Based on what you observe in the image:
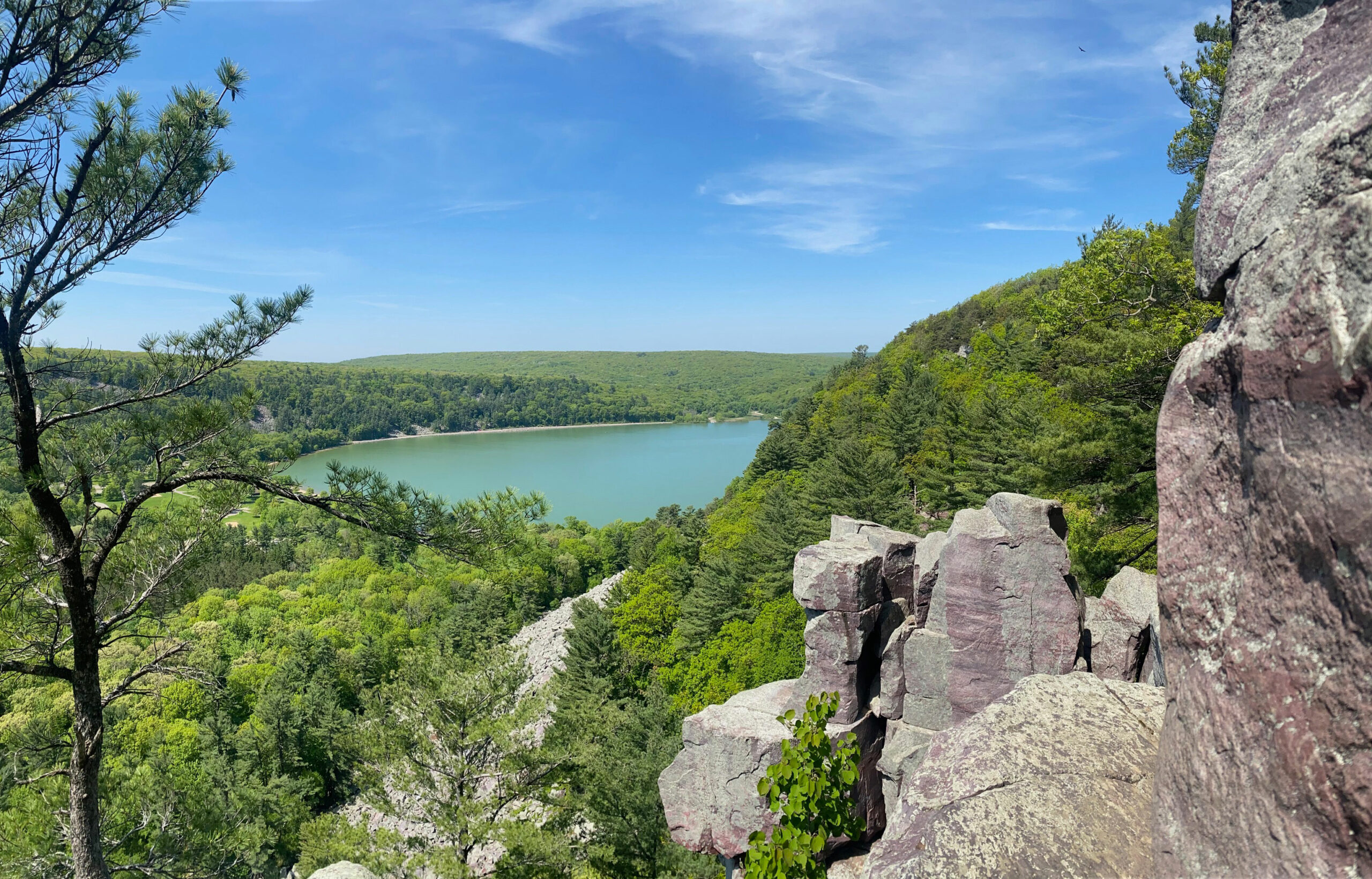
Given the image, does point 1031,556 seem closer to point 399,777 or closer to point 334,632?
point 399,777

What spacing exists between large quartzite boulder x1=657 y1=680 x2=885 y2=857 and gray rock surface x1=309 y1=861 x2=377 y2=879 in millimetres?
5509

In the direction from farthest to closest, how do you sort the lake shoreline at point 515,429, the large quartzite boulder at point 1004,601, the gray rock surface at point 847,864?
the lake shoreline at point 515,429 < the gray rock surface at point 847,864 < the large quartzite boulder at point 1004,601

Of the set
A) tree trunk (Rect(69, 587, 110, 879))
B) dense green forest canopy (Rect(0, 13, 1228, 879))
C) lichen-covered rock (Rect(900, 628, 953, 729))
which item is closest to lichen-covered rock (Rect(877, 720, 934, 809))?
lichen-covered rock (Rect(900, 628, 953, 729))

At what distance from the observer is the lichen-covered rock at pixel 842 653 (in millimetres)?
8898

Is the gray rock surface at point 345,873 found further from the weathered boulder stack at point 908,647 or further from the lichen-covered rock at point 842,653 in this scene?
the lichen-covered rock at point 842,653

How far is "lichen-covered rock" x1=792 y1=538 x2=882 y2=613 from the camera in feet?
28.9

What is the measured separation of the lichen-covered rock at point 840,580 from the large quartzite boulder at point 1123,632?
2.60 m

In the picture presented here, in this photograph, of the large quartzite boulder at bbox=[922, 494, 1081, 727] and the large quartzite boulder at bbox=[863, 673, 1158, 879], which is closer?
the large quartzite boulder at bbox=[863, 673, 1158, 879]

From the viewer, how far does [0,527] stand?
465 centimetres

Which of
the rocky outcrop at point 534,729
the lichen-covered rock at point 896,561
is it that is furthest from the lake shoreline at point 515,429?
the lichen-covered rock at point 896,561

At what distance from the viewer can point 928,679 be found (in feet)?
27.7

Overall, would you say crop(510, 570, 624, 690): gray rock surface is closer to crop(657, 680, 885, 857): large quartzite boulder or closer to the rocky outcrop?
the rocky outcrop

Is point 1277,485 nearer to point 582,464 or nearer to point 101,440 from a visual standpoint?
point 101,440

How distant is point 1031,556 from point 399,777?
11.0 meters
